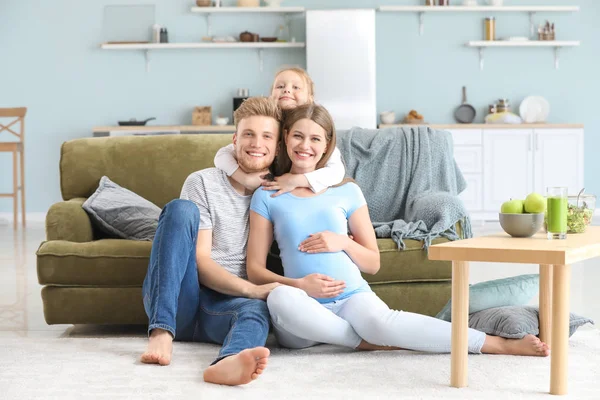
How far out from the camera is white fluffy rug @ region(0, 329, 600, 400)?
7.29 ft

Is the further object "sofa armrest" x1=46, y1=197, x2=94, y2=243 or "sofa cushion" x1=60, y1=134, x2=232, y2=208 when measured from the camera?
"sofa cushion" x1=60, y1=134, x2=232, y2=208

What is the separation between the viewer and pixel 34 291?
13.3ft

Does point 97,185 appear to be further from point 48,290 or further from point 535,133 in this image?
point 535,133

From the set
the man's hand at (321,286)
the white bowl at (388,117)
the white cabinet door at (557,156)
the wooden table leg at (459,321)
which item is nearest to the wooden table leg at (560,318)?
the wooden table leg at (459,321)

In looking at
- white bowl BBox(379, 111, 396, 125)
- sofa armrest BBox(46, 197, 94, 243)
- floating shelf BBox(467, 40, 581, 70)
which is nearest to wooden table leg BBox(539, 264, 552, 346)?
sofa armrest BBox(46, 197, 94, 243)

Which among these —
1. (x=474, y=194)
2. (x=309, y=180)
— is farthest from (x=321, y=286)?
(x=474, y=194)

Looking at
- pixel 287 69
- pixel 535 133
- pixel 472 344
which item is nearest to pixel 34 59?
pixel 535 133

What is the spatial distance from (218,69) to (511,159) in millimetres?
2696

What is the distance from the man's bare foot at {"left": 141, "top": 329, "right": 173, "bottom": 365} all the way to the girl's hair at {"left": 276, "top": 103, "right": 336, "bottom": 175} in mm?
669

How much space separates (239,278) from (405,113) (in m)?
5.27

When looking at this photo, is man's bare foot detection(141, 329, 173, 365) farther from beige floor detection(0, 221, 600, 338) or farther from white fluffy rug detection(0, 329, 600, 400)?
beige floor detection(0, 221, 600, 338)

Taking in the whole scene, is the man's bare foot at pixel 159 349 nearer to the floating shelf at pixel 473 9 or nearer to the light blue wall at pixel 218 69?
the light blue wall at pixel 218 69

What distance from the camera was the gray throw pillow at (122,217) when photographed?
3.21 meters

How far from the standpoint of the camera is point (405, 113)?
25.3 feet
